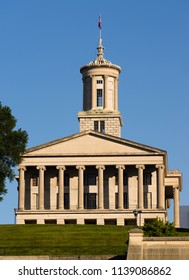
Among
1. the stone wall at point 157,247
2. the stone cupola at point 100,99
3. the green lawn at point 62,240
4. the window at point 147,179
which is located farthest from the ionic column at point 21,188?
the stone wall at point 157,247

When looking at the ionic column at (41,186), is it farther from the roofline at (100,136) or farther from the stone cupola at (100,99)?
the stone cupola at (100,99)

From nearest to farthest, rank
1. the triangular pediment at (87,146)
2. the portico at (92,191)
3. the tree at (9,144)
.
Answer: the tree at (9,144), the portico at (92,191), the triangular pediment at (87,146)

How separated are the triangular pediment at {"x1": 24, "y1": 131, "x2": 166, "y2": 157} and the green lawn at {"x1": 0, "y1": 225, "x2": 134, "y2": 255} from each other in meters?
28.8

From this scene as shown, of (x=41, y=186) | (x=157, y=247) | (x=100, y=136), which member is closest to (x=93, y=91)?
(x=100, y=136)

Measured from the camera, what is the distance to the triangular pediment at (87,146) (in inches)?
5285

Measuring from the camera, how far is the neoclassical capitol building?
132000 millimetres

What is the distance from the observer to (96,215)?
132m

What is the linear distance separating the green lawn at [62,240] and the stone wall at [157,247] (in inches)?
199

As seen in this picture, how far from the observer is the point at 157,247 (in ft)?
209

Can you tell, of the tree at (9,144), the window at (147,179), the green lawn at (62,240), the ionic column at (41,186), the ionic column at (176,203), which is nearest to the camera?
the green lawn at (62,240)
